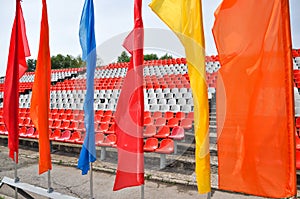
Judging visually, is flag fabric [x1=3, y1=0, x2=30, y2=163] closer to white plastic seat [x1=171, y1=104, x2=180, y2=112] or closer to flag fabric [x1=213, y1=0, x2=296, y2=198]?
flag fabric [x1=213, y1=0, x2=296, y2=198]

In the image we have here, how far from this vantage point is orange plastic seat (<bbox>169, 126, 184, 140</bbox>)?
588cm

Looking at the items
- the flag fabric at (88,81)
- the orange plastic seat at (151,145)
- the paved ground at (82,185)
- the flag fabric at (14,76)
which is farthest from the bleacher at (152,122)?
the flag fabric at (88,81)

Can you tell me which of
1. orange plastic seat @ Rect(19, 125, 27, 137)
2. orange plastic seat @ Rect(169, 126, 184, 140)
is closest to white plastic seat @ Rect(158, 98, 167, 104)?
orange plastic seat @ Rect(169, 126, 184, 140)

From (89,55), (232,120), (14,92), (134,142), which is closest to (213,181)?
(134,142)

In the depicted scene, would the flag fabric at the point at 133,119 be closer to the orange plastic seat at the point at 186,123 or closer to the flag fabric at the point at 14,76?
the flag fabric at the point at 14,76

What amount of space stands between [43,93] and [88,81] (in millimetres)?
830

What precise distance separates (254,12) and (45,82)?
2.94 m

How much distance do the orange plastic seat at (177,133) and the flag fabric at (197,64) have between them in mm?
3305

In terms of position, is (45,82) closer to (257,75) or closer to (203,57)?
(203,57)

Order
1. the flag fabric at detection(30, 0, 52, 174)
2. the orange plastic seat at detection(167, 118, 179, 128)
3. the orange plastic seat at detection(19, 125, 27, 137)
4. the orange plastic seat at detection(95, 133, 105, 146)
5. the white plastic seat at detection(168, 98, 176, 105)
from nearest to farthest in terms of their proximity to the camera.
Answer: the flag fabric at detection(30, 0, 52, 174) < the orange plastic seat at detection(95, 133, 105, 146) < the orange plastic seat at detection(167, 118, 179, 128) < the orange plastic seat at detection(19, 125, 27, 137) < the white plastic seat at detection(168, 98, 176, 105)

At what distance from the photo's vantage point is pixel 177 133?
611 cm

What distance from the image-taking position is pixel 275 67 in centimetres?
221

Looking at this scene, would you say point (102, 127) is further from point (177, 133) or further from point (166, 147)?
point (166, 147)

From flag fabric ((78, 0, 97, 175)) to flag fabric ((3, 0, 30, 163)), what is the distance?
1364mm
